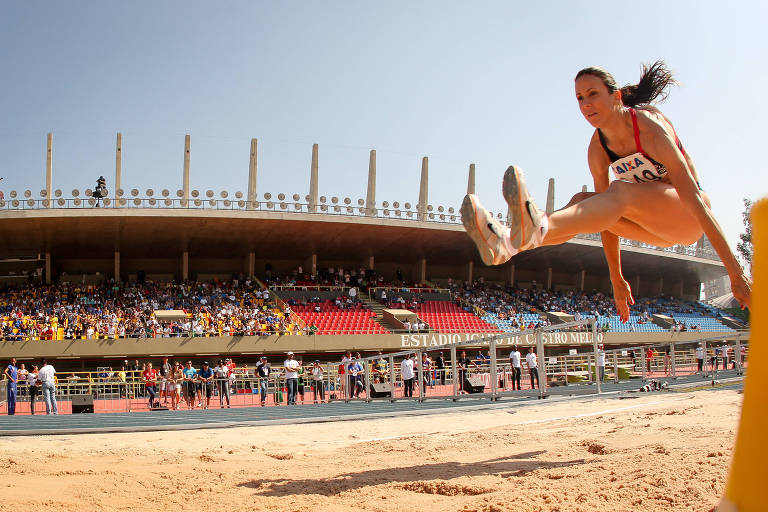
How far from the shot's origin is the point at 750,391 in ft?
3.64

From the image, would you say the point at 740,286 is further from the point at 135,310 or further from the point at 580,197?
the point at 135,310

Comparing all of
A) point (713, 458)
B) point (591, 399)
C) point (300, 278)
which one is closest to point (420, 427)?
point (591, 399)

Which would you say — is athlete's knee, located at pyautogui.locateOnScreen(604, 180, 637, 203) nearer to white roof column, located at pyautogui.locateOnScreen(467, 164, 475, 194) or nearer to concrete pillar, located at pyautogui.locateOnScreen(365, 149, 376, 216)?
concrete pillar, located at pyautogui.locateOnScreen(365, 149, 376, 216)

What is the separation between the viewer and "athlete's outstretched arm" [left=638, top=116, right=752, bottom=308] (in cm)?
346

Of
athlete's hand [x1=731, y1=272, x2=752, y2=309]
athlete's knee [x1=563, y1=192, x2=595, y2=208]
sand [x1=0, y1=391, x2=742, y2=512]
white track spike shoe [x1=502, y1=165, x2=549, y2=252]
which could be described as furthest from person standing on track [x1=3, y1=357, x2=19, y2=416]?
athlete's hand [x1=731, y1=272, x2=752, y2=309]

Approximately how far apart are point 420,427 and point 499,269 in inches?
1362

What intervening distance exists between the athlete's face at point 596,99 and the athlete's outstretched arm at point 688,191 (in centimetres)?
21

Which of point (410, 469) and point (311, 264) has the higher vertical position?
point (311, 264)

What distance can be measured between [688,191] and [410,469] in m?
2.97

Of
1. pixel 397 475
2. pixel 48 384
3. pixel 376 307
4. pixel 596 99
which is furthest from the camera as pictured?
pixel 376 307

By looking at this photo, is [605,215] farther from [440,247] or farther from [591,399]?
[440,247]

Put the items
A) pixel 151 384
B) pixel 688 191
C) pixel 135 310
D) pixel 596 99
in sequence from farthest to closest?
pixel 135 310 → pixel 151 384 → pixel 596 99 → pixel 688 191

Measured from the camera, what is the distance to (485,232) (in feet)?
11.8

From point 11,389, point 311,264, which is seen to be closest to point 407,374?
point 11,389
